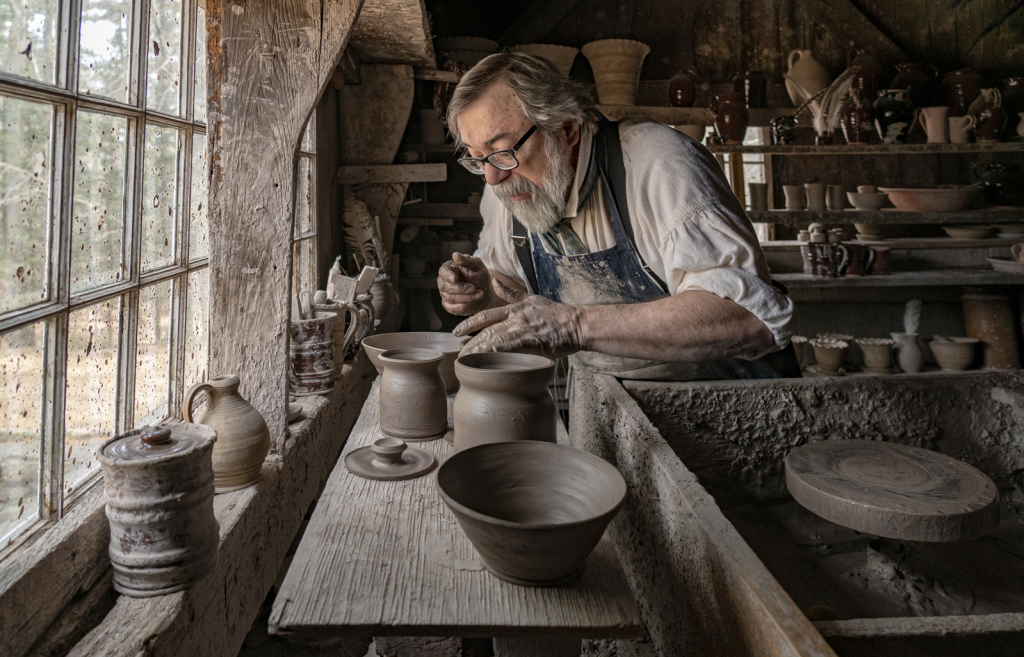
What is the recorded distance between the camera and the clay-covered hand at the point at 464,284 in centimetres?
236

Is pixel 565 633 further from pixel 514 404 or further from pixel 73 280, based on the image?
pixel 73 280

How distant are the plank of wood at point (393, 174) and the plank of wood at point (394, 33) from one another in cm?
64

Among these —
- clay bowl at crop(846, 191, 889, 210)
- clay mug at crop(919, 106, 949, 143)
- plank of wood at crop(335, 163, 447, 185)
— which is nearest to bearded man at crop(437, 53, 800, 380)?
plank of wood at crop(335, 163, 447, 185)

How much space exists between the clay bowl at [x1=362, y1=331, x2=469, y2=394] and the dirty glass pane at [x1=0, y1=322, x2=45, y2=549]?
0.95 meters

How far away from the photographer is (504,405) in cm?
152

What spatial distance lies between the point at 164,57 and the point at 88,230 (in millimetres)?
691

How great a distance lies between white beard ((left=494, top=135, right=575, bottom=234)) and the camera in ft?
6.84

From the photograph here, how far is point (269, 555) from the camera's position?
209 centimetres

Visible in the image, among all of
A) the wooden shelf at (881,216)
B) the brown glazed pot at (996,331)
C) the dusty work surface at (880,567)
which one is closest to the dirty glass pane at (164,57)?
the dusty work surface at (880,567)

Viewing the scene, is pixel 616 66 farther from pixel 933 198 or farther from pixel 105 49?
pixel 105 49

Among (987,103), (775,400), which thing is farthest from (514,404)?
(987,103)

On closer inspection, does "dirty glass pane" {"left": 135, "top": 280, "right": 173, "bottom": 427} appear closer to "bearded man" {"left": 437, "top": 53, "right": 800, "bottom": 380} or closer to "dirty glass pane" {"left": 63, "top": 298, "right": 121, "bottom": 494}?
"dirty glass pane" {"left": 63, "top": 298, "right": 121, "bottom": 494}

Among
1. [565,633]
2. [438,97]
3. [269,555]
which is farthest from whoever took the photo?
[438,97]

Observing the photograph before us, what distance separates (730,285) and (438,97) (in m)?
3.11
